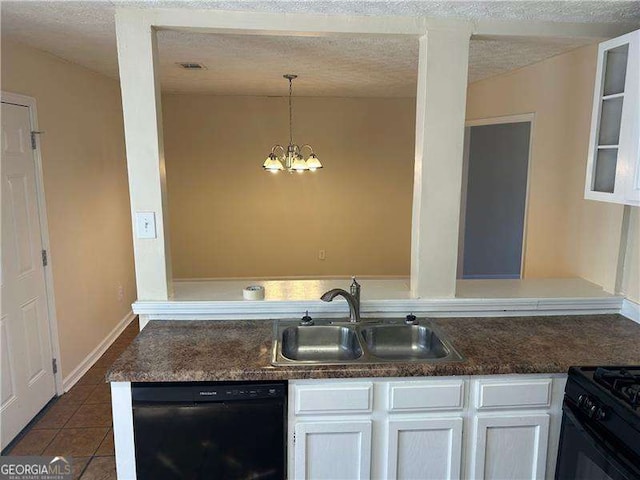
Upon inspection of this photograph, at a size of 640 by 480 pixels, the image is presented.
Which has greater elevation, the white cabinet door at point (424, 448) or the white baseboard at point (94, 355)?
the white cabinet door at point (424, 448)

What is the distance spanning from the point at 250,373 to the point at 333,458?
0.52m

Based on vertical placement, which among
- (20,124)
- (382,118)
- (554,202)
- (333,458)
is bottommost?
(333,458)

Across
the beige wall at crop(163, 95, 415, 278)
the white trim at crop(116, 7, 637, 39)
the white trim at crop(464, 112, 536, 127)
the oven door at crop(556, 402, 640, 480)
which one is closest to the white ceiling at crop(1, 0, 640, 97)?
the white trim at crop(116, 7, 637, 39)

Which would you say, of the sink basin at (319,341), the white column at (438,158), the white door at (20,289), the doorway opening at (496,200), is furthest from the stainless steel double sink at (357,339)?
the doorway opening at (496,200)

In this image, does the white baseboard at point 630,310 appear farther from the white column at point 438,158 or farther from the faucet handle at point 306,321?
the faucet handle at point 306,321

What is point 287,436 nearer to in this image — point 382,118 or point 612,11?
point 612,11

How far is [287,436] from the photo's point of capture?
1847 millimetres

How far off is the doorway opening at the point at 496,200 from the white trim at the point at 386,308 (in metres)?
3.47

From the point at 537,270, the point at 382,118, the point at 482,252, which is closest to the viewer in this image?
the point at 537,270

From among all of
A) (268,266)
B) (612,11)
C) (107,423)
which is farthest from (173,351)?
(268,266)

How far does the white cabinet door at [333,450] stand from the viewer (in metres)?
1.84

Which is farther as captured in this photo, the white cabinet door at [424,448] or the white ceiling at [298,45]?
the white ceiling at [298,45]

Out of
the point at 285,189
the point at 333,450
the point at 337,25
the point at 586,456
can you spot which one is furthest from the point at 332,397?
the point at 285,189

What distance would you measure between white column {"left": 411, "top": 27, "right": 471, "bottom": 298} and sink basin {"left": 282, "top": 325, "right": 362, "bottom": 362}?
46 cm
